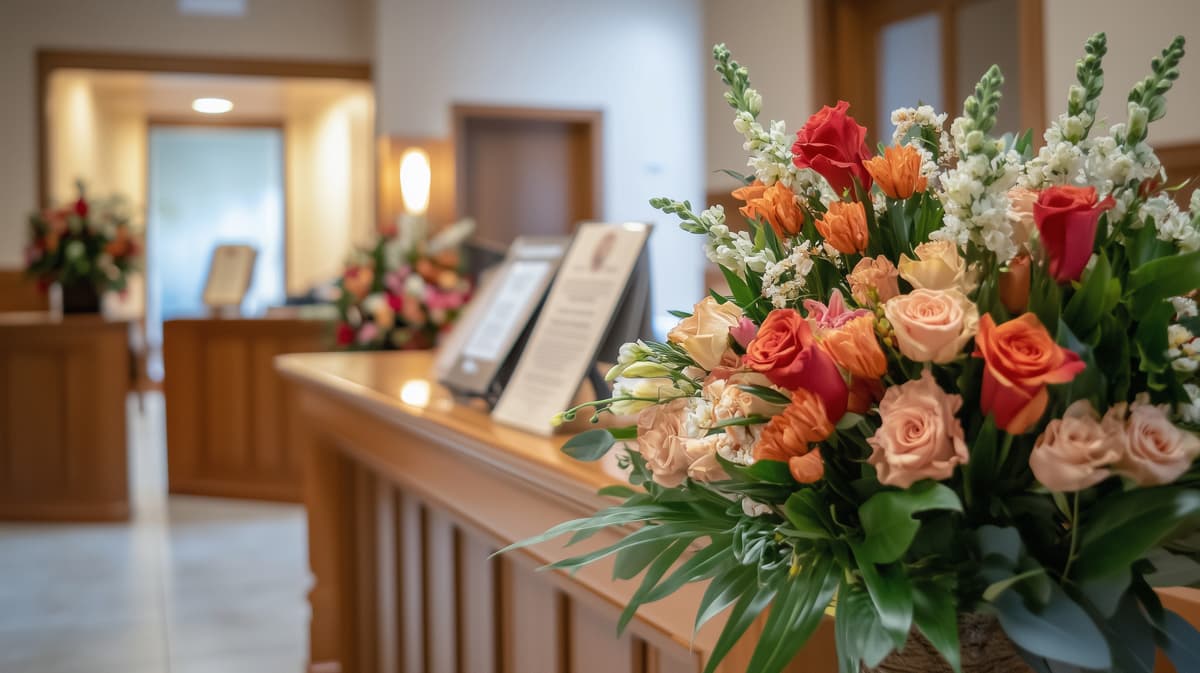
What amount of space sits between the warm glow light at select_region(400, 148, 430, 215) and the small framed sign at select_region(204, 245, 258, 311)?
103cm

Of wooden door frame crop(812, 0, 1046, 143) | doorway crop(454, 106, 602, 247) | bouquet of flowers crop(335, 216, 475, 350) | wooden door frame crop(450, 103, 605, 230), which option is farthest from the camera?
doorway crop(454, 106, 602, 247)

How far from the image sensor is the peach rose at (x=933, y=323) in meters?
0.53

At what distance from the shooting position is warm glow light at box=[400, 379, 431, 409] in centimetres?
171

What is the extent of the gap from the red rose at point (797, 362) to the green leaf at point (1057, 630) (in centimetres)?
13

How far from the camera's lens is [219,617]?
341cm

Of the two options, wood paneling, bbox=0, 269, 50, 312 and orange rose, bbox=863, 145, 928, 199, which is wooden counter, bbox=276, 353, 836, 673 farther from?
wood paneling, bbox=0, 269, 50, 312

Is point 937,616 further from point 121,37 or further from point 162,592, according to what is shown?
point 121,37

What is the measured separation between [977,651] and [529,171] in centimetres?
746

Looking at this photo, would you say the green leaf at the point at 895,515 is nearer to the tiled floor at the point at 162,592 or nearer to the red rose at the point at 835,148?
the red rose at the point at 835,148

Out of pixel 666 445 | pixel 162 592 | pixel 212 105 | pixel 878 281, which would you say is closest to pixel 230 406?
pixel 162 592

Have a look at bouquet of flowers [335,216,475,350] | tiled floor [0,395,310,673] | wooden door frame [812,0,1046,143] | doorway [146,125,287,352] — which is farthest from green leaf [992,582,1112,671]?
doorway [146,125,287,352]

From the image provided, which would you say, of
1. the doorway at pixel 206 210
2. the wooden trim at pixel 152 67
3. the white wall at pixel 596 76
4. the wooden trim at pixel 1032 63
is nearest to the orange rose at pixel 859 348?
the wooden trim at pixel 1032 63

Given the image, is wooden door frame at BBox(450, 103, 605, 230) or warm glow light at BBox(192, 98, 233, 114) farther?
warm glow light at BBox(192, 98, 233, 114)

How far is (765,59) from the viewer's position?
15.7ft
